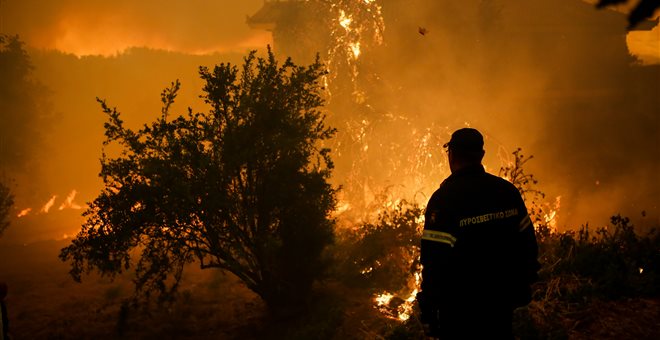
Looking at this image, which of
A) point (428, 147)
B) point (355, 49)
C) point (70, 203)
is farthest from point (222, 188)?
point (70, 203)

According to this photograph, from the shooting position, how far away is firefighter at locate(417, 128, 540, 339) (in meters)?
2.96

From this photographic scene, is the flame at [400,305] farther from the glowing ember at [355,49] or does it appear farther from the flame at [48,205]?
the flame at [48,205]

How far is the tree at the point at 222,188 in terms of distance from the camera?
24.4ft

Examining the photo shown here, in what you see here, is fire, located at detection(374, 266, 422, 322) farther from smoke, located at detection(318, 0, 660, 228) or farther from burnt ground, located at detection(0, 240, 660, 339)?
smoke, located at detection(318, 0, 660, 228)

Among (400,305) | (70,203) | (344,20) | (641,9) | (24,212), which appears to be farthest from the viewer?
(70,203)

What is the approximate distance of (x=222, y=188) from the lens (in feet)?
25.5

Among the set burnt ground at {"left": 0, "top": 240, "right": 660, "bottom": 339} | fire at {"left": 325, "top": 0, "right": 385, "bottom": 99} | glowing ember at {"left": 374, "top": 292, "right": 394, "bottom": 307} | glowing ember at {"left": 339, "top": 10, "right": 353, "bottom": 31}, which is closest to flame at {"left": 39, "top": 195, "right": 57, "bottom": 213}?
burnt ground at {"left": 0, "top": 240, "right": 660, "bottom": 339}

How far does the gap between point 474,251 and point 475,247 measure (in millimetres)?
32

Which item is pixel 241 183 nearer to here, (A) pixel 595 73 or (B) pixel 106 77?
(A) pixel 595 73

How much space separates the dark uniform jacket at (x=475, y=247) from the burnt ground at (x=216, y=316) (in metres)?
2.77

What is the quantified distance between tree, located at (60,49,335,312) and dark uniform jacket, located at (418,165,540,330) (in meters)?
5.10

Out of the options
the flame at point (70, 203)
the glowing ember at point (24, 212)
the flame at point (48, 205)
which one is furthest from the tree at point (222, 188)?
the flame at point (70, 203)

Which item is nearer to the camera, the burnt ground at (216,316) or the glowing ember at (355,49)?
the burnt ground at (216,316)

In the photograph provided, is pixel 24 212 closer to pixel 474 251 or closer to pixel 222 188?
pixel 222 188
